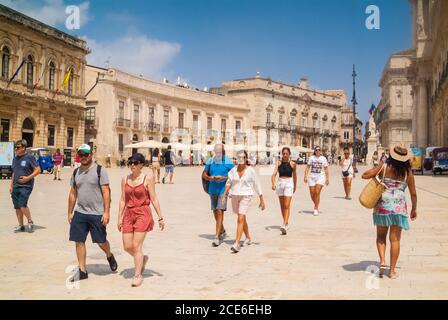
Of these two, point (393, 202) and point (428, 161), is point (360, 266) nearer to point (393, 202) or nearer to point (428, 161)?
point (393, 202)

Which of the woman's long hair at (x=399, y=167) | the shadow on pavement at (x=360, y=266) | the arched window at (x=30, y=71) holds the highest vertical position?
the arched window at (x=30, y=71)

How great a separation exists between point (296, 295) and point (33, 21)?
34.7 metres

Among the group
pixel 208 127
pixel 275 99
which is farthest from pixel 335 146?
pixel 208 127

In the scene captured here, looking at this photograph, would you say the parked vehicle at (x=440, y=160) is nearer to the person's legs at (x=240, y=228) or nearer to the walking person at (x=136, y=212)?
the person's legs at (x=240, y=228)

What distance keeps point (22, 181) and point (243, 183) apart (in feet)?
12.4

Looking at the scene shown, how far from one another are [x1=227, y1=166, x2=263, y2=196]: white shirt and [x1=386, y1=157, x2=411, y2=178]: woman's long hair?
2386mm

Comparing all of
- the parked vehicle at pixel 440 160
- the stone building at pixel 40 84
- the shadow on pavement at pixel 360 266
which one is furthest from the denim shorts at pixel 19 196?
the parked vehicle at pixel 440 160

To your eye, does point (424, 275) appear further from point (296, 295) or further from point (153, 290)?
point (153, 290)

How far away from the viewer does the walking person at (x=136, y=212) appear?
5320 mm

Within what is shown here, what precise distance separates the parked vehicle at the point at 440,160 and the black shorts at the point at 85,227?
94.7 ft

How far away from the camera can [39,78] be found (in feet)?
117

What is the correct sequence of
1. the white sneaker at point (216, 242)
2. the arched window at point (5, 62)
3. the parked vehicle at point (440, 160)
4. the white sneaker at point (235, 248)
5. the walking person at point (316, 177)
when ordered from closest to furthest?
the white sneaker at point (235, 248) < the white sneaker at point (216, 242) < the walking person at point (316, 177) < the parked vehicle at point (440, 160) < the arched window at point (5, 62)

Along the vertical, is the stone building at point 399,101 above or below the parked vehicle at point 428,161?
above
